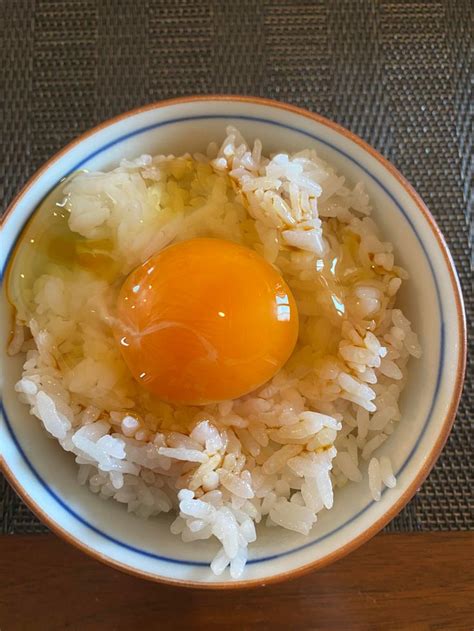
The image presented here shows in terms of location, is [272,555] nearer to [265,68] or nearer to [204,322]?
[204,322]

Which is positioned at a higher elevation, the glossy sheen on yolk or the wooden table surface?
the glossy sheen on yolk

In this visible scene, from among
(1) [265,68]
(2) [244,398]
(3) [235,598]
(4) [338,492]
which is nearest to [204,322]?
(2) [244,398]

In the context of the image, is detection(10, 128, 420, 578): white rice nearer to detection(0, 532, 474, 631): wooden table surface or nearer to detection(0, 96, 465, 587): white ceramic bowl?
detection(0, 96, 465, 587): white ceramic bowl

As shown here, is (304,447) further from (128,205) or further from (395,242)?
(128,205)

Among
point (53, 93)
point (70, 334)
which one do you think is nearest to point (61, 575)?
point (70, 334)

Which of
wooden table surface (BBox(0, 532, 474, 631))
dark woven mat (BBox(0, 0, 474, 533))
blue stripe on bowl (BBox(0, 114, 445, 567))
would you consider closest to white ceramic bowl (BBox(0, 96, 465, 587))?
blue stripe on bowl (BBox(0, 114, 445, 567))

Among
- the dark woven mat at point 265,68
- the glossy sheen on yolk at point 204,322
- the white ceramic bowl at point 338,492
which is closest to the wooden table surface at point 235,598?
the white ceramic bowl at point 338,492
